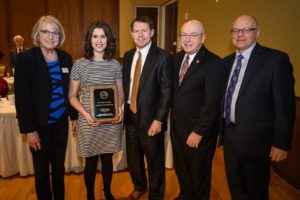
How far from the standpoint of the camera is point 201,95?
72.6 inches

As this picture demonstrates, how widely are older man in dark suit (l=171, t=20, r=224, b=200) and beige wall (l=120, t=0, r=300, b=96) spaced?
1.50 metres

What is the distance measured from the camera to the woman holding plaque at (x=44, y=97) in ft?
5.41

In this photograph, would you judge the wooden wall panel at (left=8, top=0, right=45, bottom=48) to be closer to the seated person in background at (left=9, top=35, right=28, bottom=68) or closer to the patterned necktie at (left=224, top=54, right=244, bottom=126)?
the seated person in background at (left=9, top=35, right=28, bottom=68)

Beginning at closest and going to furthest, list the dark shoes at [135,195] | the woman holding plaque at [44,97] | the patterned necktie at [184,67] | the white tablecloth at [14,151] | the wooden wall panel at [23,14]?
1. the woman holding plaque at [44,97]
2. the patterned necktie at [184,67]
3. the dark shoes at [135,195]
4. the white tablecloth at [14,151]
5. the wooden wall panel at [23,14]

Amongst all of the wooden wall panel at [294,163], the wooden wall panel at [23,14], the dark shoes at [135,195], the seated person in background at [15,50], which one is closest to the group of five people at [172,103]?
the dark shoes at [135,195]

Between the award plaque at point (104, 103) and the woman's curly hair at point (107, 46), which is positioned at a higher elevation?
the woman's curly hair at point (107, 46)

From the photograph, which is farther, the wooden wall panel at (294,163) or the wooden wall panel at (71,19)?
the wooden wall panel at (71,19)

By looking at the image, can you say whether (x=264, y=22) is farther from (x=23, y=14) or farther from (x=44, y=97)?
(x=23, y=14)

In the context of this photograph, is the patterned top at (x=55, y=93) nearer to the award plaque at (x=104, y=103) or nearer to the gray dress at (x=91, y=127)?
the gray dress at (x=91, y=127)

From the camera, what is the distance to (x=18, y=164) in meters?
2.73

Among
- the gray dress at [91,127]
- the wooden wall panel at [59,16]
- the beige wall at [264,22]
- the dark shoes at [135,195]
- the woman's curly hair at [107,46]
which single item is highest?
the wooden wall panel at [59,16]

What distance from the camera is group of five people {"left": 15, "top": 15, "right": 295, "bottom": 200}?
1.62 metres

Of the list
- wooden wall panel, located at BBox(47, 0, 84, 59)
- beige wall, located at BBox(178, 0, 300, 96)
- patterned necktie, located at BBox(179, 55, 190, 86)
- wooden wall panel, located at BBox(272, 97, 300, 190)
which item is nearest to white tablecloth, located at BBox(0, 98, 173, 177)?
patterned necktie, located at BBox(179, 55, 190, 86)

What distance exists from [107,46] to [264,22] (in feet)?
7.94
